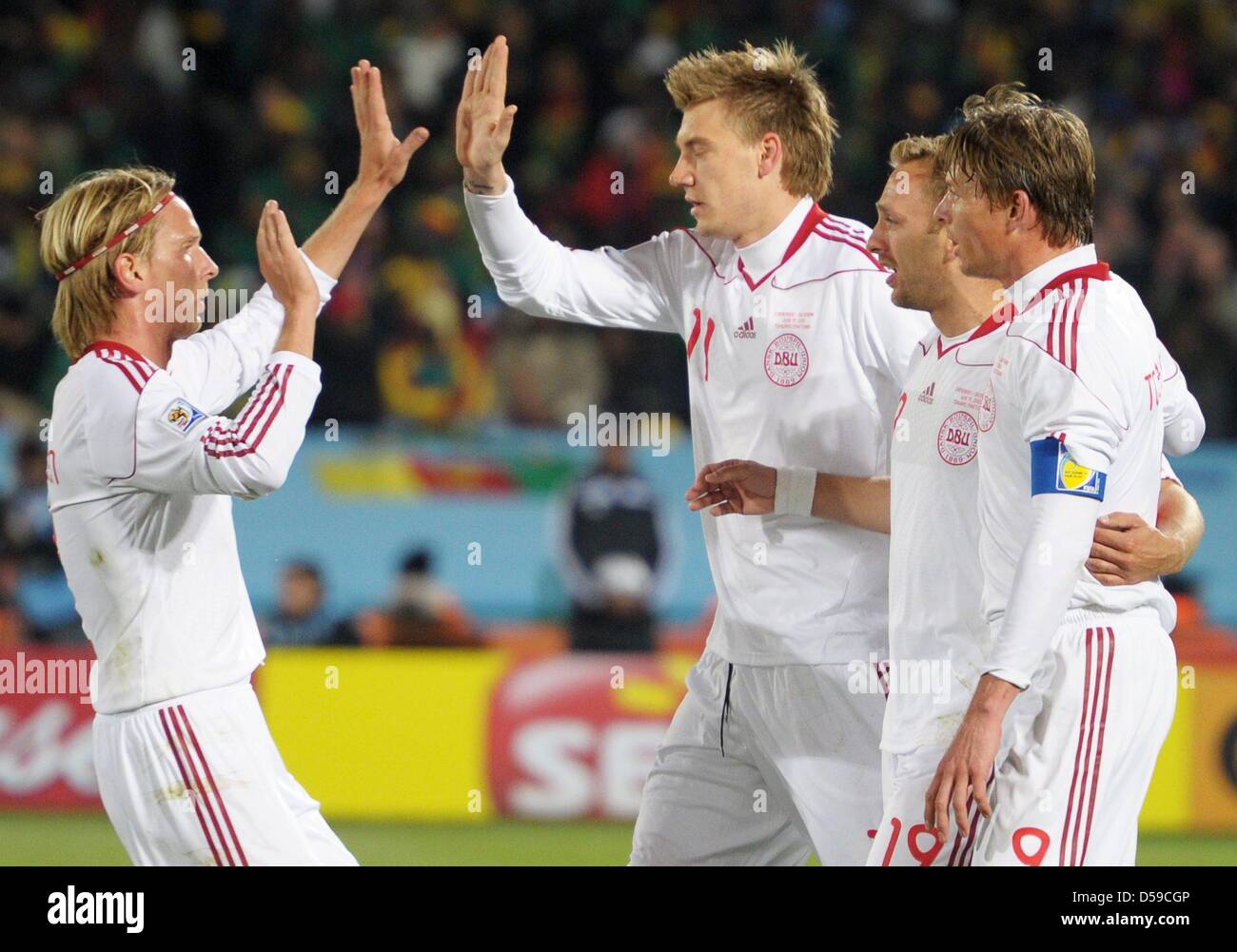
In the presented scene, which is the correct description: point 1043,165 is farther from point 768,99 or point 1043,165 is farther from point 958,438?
point 768,99

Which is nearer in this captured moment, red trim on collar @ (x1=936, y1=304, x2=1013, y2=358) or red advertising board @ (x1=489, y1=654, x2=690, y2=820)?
red trim on collar @ (x1=936, y1=304, x2=1013, y2=358)

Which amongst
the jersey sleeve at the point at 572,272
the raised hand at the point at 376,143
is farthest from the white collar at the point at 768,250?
the raised hand at the point at 376,143

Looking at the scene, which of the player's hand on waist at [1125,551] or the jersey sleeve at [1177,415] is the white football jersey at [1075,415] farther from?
the jersey sleeve at [1177,415]

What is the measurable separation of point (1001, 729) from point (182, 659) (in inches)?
67.7

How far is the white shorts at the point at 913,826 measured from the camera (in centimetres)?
343

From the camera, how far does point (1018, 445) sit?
Result: 132 inches

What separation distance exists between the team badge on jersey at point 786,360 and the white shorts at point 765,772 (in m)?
0.73

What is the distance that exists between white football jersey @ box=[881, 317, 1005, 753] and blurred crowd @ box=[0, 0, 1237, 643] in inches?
205

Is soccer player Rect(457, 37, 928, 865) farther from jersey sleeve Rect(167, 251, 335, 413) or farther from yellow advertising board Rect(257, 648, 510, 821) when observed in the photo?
yellow advertising board Rect(257, 648, 510, 821)

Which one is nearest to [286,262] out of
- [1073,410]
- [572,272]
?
[572,272]

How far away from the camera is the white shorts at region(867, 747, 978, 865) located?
343cm

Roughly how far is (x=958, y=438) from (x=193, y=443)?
1637 millimetres

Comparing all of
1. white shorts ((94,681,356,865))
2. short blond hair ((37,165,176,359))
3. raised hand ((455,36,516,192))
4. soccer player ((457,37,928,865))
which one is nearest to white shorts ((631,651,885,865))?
soccer player ((457,37,928,865))

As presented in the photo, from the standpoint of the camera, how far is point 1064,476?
10.3 ft
